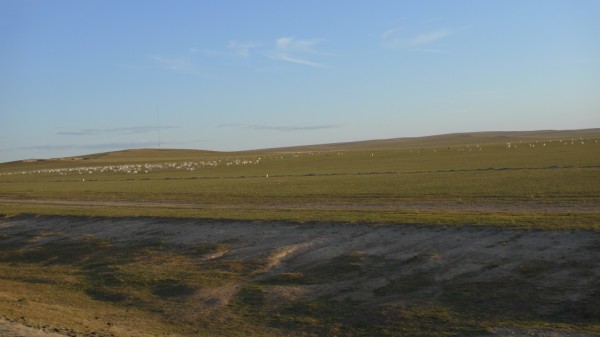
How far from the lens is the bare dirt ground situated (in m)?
11.8

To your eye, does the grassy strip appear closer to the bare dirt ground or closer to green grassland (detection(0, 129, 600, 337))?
green grassland (detection(0, 129, 600, 337))

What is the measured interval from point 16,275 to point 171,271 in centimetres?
557

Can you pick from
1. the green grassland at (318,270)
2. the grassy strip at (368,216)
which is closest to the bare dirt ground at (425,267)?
the green grassland at (318,270)

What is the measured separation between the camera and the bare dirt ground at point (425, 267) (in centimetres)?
1180

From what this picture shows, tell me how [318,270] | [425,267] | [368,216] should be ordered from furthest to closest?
[368,216]
[318,270]
[425,267]

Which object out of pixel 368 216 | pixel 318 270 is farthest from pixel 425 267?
pixel 368 216

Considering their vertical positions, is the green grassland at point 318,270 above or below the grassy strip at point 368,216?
below

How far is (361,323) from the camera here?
39.5 feet

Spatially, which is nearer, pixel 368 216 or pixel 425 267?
pixel 425 267

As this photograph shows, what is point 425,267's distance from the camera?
14312mm

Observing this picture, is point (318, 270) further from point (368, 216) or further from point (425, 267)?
point (368, 216)

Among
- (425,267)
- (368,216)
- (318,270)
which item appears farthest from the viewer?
(368,216)

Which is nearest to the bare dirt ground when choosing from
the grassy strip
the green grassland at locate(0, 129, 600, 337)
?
the green grassland at locate(0, 129, 600, 337)

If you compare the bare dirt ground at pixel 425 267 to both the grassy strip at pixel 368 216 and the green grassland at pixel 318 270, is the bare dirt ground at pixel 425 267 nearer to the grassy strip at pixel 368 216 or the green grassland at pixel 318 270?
the green grassland at pixel 318 270
